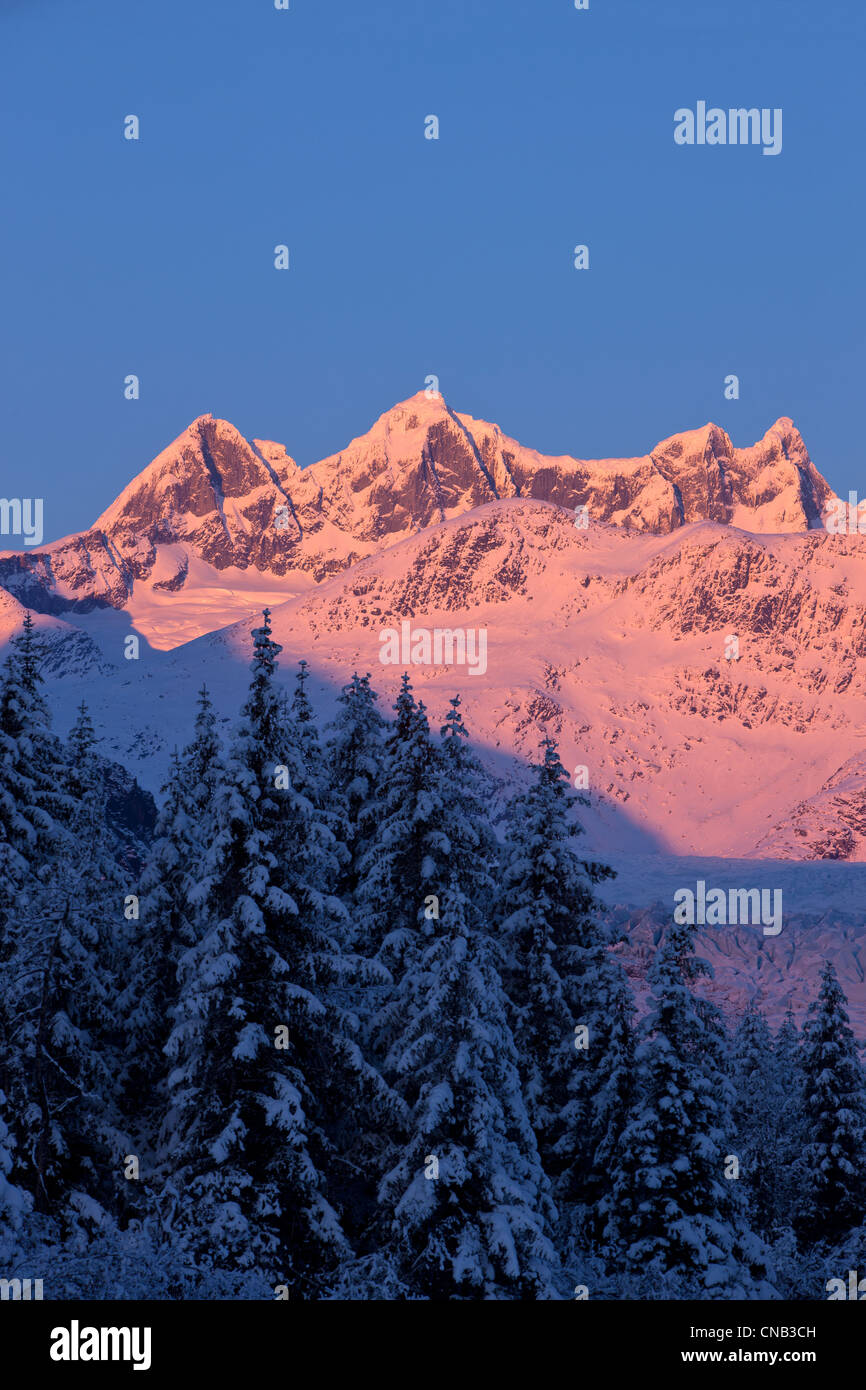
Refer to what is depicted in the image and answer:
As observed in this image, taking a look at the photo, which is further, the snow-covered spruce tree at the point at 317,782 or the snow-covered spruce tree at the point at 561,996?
the snow-covered spruce tree at the point at 561,996

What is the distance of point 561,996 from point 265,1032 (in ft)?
30.6

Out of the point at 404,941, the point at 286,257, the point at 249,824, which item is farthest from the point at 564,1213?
the point at 286,257

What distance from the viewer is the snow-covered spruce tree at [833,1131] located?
39.8m

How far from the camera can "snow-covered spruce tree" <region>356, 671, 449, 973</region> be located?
27516 mm

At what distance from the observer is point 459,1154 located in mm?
24406

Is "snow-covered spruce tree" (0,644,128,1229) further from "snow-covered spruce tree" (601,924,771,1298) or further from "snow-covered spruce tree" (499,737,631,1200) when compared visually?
"snow-covered spruce tree" (601,924,771,1298)

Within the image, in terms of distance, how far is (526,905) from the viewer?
33000 mm

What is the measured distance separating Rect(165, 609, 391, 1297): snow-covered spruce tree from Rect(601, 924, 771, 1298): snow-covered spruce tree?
7.12 metres

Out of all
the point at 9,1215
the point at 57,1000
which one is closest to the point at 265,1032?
the point at 57,1000

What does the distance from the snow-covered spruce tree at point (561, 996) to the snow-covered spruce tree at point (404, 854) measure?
4.28 meters

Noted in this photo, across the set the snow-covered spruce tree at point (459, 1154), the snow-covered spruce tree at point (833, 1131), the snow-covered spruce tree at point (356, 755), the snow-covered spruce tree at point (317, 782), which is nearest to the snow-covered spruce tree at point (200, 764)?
the snow-covered spruce tree at point (317, 782)

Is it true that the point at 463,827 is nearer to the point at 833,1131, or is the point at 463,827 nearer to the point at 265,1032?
the point at 265,1032

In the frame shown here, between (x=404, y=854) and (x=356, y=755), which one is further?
(x=356, y=755)

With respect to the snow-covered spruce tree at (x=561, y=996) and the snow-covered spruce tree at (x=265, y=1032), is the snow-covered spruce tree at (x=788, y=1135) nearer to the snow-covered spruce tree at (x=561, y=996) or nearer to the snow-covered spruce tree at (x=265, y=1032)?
the snow-covered spruce tree at (x=561, y=996)
